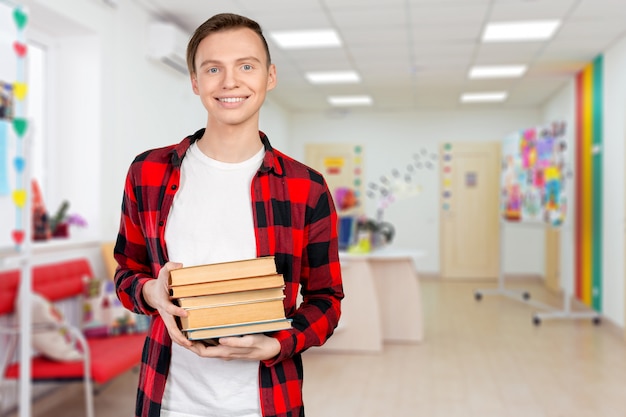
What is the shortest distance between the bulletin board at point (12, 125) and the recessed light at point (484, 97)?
691cm

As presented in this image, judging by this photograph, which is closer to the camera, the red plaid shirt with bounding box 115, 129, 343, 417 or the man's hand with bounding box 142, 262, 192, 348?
the man's hand with bounding box 142, 262, 192, 348

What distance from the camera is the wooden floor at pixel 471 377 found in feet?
11.9

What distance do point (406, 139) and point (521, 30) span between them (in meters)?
4.70

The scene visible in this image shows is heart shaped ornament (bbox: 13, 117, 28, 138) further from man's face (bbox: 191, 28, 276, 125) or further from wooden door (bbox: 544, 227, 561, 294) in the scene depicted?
→ wooden door (bbox: 544, 227, 561, 294)

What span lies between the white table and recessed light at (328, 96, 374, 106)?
3.72m

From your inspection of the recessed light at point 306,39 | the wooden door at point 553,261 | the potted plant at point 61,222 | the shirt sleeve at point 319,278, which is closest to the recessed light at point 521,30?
the recessed light at point 306,39

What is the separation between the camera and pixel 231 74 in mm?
927

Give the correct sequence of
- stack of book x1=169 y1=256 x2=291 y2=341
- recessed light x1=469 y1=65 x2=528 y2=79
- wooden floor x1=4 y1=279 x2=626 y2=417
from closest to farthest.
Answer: stack of book x1=169 y1=256 x2=291 y2=341 → wooden floor x1=4 y1=279 x2=626 y2=417 → recessed light x1=469 y1=65 x2=528 y2=79

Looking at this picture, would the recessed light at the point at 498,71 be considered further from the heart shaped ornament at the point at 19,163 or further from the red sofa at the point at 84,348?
the heart shaped ornament at the point at 19,163

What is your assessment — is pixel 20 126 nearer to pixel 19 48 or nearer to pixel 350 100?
pixel 19 48

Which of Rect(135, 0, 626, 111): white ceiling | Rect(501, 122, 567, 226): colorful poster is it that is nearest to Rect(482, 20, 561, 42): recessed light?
Rect(135, 0, 626, 111): white ceiling

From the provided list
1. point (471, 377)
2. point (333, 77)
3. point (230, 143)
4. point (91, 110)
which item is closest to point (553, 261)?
point (333, 77)

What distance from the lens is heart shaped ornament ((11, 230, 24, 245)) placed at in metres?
2.63

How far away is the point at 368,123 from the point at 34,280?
738 centimetres
